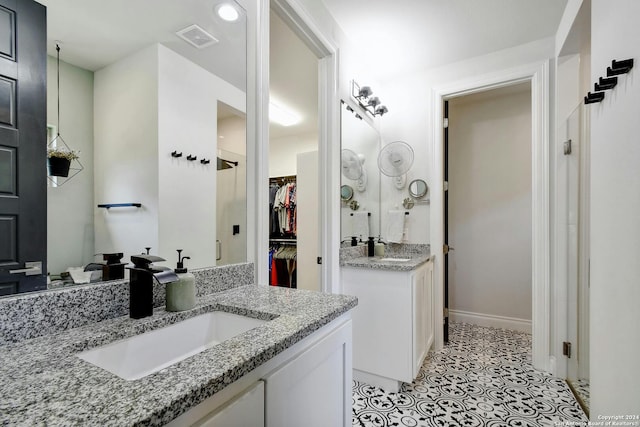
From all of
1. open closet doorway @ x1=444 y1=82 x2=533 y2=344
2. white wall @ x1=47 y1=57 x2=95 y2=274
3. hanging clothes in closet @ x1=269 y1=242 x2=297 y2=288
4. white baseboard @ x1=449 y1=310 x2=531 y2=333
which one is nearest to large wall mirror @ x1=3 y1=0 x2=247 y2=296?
white wall @ x1=47 y1=57 x2=95 y2=274

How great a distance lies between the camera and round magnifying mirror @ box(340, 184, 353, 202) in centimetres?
234

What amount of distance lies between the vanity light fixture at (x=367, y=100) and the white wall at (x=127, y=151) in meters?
1.74

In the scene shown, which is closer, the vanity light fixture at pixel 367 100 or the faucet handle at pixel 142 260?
the faucet handle at pixel 142 260

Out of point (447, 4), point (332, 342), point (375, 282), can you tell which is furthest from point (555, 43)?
point (332, 342)

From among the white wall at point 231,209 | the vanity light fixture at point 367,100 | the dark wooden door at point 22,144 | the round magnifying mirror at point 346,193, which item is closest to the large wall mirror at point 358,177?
the round magnifying mirror at point 346,193

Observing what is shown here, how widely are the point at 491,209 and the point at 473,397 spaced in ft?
6.90

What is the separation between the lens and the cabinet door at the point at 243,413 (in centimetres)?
56

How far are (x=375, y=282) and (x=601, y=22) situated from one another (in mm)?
1786

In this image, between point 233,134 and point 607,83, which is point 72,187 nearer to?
point 233,134

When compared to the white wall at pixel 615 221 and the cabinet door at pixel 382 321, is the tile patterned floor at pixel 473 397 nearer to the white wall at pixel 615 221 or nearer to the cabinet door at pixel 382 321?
the cabinet door at pixel 382 321

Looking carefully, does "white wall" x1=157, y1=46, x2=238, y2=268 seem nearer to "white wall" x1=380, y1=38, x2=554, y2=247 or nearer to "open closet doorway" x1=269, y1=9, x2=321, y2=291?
"open closet doorway" x1=269, y1=9, x2=321, y2=291

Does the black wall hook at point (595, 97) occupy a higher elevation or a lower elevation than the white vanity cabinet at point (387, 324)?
higher

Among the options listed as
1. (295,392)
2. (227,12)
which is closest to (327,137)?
(227,12)

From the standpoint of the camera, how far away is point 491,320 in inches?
131
